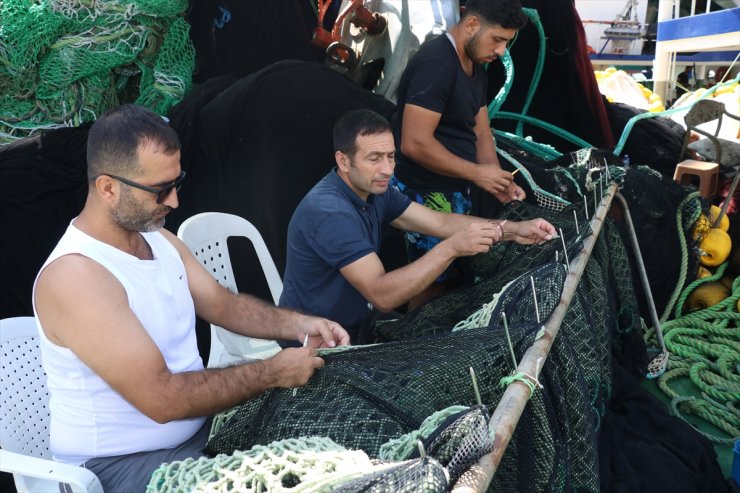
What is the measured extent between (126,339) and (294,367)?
427 millimetres

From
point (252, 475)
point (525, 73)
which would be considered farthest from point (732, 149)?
point (252, 475)

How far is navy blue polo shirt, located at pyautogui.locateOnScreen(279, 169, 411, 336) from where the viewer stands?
99.5 inches

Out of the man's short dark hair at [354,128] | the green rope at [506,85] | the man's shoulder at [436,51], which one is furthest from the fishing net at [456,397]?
the green rope at [506,85]

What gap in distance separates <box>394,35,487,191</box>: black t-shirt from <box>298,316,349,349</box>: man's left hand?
1.36 m

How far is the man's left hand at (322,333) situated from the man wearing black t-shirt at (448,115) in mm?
1069

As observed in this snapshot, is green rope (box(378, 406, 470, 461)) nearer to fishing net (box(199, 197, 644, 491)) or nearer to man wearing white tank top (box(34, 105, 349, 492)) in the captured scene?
fishing net (box(199, 197, 644, 491))

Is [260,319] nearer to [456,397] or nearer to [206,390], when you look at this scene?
[206,390]

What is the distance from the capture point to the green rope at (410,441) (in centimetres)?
132

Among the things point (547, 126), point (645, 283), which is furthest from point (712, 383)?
point (547, 126)

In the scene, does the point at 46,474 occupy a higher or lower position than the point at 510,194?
lower

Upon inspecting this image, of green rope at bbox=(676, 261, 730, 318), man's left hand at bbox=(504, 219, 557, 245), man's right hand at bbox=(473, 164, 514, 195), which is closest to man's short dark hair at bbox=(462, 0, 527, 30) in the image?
man's right hand at bbox=(473, 164, 514, 195)

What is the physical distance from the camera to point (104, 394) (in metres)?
1.81

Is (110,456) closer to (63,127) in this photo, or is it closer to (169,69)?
(63,127)

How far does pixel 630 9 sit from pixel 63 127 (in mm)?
28943
